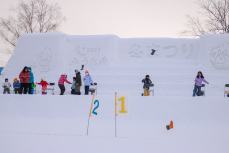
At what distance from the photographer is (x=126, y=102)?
54.9ft

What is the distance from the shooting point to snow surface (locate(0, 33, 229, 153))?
10.9 metres

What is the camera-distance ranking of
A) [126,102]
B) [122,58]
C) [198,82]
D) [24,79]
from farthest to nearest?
[122,58] → [198,82] → [24,79] → [126,102]

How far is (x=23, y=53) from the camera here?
102 ft

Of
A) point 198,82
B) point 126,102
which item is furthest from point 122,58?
point 126,102

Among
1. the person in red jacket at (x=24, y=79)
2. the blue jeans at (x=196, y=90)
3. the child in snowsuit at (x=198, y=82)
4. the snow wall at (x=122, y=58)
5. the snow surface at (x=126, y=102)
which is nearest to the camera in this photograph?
the snow surface at (x=126, y=102)

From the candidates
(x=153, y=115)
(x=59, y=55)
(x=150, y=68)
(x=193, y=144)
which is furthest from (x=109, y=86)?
(x=193, y=144)

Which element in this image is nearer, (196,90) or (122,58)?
(196,90)

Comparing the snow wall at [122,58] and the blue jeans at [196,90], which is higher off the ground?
the snow wall at [122,58]

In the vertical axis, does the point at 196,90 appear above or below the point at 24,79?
below

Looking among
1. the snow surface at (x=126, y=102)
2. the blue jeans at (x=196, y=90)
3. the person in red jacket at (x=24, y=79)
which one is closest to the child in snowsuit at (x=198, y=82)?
the blue jeans at (x=196, y=90)

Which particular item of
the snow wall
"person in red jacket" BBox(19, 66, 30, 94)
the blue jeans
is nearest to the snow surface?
the snow wall

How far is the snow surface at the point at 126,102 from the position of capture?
431 inches

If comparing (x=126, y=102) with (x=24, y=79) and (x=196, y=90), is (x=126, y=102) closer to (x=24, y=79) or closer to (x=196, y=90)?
(x=196, y=90)

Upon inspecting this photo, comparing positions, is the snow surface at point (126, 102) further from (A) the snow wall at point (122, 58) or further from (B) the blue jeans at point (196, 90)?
(B) the blue jeans at point (196, 90)
